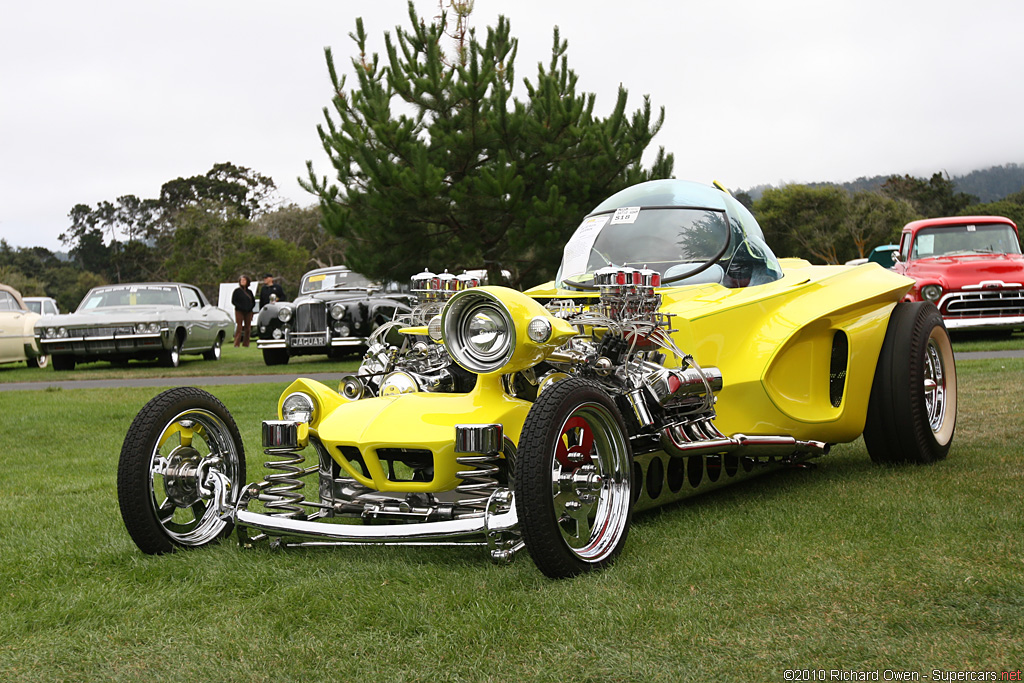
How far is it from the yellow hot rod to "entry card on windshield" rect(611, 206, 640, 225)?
0.6 inches

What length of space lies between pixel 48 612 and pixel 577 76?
16.2 meters

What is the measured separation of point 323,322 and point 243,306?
810 centimetres

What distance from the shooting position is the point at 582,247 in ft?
18.0

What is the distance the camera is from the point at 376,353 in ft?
18.5

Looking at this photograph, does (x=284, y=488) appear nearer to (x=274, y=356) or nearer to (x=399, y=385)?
(x=399, y=385)

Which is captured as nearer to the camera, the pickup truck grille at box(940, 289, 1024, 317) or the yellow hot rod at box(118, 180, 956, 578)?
the yellow hot rod at box(118, 180, 956, 578)

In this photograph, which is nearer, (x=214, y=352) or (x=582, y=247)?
(x=582, y=247)

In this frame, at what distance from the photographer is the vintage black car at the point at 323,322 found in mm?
15703

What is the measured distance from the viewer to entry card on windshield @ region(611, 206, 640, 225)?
5.44 m

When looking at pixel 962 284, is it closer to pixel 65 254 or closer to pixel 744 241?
pixel 744 241

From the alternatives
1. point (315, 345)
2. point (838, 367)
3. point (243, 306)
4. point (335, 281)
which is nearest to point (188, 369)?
point (315, 345)

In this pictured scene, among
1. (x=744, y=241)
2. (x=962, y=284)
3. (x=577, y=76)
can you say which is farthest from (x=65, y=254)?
(x=744, y=241)

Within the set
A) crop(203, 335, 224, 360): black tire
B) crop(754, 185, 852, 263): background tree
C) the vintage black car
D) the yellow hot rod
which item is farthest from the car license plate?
crop(754, 185, 852, 263): background tree

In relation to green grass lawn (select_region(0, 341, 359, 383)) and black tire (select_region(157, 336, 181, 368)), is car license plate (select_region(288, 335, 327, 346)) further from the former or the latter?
black tire (select_region(157, 336, 181, 368))
